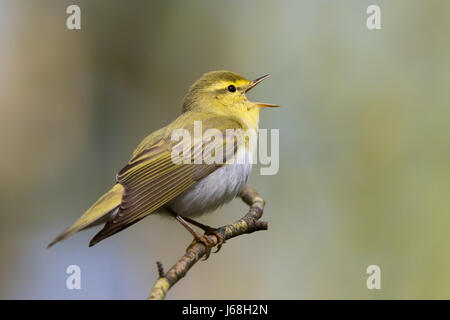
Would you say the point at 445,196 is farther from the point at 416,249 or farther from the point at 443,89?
the point at 443,89

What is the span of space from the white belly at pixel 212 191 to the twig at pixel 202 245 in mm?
180

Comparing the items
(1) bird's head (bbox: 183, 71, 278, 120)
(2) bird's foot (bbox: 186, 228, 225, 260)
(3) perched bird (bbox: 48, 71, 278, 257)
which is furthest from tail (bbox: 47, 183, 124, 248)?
(1) bird's head (bbox: 183, 71, 278, 120)

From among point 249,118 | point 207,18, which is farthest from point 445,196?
point 207,18

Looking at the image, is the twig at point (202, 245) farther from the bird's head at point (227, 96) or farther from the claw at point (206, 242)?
the bird's head at point (227, 96)

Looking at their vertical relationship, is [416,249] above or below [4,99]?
below

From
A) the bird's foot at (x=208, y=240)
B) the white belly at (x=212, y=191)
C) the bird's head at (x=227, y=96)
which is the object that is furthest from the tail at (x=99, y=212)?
the bird's head at (x=227, y=96)

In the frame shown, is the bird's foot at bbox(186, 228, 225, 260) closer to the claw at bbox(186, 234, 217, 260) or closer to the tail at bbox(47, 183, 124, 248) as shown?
the claw at bbox(186, 234, 217, 260)

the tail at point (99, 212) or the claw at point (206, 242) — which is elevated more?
the tail at point (99, 212)

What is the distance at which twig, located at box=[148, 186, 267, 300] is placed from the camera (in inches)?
88.2

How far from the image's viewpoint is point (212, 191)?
321 centimetres

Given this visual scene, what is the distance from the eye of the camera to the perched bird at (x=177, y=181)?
2852mm

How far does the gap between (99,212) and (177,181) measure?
53cm

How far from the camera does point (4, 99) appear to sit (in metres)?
5.23

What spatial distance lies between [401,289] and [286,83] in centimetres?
242
